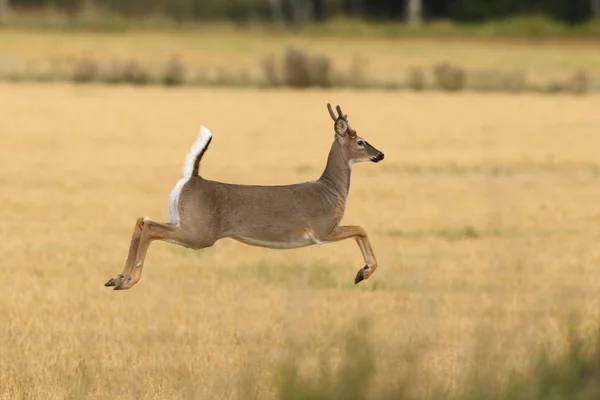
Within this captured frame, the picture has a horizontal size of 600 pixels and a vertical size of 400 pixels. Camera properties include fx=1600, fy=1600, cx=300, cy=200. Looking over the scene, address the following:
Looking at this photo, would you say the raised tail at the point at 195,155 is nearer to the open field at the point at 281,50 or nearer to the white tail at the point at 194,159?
the white tail at the point at 194,159

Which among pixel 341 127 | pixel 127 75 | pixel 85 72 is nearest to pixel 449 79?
pixel 127 75

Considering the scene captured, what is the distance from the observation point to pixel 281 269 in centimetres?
1658

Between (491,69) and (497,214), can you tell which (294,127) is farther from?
(491,69)

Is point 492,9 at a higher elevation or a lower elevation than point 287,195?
lower

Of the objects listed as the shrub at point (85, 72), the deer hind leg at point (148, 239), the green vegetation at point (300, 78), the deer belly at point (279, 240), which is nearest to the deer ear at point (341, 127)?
the deer belly at point (279, 240)

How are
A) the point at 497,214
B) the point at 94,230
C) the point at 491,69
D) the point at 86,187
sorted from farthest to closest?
1. the point at 491,69
2. the point at 86,187
3. the point at 497,214
4. the point at 94,230

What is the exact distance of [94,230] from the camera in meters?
20.0

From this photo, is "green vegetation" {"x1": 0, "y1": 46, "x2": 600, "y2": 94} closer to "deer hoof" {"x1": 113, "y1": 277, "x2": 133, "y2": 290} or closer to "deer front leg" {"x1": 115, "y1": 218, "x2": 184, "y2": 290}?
"deer front leg" {"x1": 115, "y1": 218, "x2": 184, "y2": 290}

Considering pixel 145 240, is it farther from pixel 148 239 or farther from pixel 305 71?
pixel 305 71

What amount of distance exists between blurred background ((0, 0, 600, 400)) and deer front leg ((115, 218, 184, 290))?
0.81 metres

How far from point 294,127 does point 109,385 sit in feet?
103

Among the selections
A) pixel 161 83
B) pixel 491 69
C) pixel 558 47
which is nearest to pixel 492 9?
pixel 558 47

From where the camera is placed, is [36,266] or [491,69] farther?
[491,69]

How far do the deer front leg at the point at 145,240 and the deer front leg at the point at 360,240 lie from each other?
582mm
